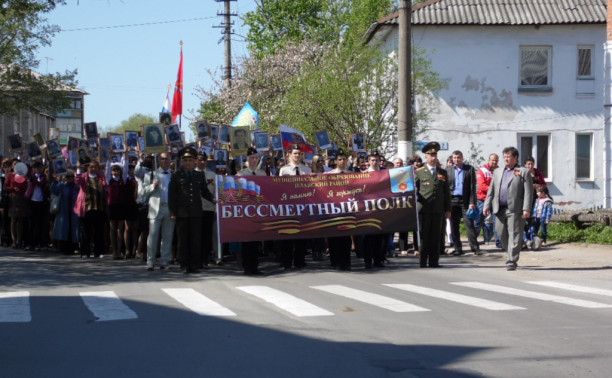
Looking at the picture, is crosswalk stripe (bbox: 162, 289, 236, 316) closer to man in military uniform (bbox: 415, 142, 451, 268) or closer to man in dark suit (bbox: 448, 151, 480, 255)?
man in military uniform (bbox: 415, 142, 451, 268)

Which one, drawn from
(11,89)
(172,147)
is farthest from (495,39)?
(11,89)

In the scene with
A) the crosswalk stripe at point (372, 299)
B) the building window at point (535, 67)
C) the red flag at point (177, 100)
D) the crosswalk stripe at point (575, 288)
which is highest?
the building window at point (535, 67)

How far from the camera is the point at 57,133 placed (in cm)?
2133

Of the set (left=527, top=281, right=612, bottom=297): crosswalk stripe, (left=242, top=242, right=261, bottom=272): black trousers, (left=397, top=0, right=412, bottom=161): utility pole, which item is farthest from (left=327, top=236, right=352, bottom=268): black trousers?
(left=397, top=0, right=412, bottom=161): utility pole

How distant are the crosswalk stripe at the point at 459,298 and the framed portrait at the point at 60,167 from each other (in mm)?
9326

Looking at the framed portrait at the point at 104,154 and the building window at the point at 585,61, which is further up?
the building window at the point at 585,61

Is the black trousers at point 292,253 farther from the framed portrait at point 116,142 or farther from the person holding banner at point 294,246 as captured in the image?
the framed portrait at point 116,142

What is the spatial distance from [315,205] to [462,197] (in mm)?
3743

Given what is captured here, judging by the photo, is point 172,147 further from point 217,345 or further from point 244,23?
point 244,23

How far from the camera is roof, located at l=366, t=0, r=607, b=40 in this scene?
29.8 metres

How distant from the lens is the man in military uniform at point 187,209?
1455 cm

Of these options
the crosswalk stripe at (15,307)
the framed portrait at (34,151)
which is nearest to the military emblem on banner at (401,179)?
the crosswalk stripe at (15,307)

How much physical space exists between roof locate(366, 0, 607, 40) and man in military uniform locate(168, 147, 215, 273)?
55.3ft

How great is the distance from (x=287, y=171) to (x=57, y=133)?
8267mm
